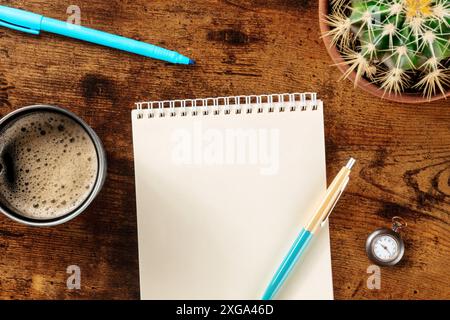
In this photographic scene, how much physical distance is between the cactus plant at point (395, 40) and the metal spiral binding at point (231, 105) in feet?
0.35

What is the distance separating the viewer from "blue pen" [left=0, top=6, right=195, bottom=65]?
2.76 feet

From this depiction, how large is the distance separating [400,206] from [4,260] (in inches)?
27.1

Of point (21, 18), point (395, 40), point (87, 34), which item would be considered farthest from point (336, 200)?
point (21, 18)

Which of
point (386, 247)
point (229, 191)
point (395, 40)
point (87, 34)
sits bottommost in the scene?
point (386, 247)

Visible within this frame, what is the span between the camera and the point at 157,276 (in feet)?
2.88

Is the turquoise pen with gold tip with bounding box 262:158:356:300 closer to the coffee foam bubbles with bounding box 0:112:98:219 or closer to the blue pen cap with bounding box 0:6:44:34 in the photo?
the coffee foam bubbles with bounding box 0:112:98:219

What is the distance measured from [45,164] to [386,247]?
1.87ft

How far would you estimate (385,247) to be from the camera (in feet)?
2.73

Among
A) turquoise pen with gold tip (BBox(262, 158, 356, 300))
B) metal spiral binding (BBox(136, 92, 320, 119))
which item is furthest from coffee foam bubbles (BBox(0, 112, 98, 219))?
turquoise pen with gold tip (BBox(262, 158, 356, 300))

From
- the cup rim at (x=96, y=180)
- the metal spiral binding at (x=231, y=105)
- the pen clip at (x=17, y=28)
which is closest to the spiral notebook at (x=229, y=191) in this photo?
the metal spiral binding at (x=231, y=105)

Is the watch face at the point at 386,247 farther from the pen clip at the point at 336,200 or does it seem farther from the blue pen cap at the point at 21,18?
the blue pen cap at the point at 21,18

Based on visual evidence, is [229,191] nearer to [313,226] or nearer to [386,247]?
[313,226]

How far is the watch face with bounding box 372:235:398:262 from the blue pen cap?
0.67 m
